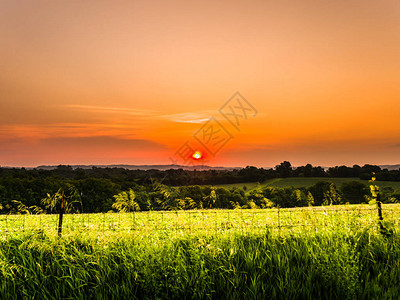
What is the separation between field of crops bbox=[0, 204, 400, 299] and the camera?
5.16 metres

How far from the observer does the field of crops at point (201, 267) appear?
516cm

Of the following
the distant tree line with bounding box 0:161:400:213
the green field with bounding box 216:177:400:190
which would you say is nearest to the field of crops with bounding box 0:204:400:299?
the distant tree line with bounding box 0:161:400:213

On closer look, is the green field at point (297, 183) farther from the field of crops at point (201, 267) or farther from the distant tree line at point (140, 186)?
the field of crops at point (201, 267)

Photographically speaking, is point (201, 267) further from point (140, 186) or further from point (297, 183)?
point (297, 183)

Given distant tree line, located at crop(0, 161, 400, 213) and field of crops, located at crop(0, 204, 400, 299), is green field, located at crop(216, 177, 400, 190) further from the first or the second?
field of crops, located at crop(0, 204, 400, 299)

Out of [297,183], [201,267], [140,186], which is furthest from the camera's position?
[297,183]

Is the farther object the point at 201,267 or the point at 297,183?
the point at 297,183

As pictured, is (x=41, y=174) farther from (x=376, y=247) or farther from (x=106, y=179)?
(x=376, y=247)

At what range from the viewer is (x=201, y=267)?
5.51 m

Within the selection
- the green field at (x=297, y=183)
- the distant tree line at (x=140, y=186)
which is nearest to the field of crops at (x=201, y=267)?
the distant tree line at (x=140, y=186)

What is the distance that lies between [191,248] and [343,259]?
112 inches

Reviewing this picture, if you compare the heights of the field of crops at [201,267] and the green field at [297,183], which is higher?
the green field at [297,183]

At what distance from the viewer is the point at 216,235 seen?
7027mm

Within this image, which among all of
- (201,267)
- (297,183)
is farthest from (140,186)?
(201,267)
